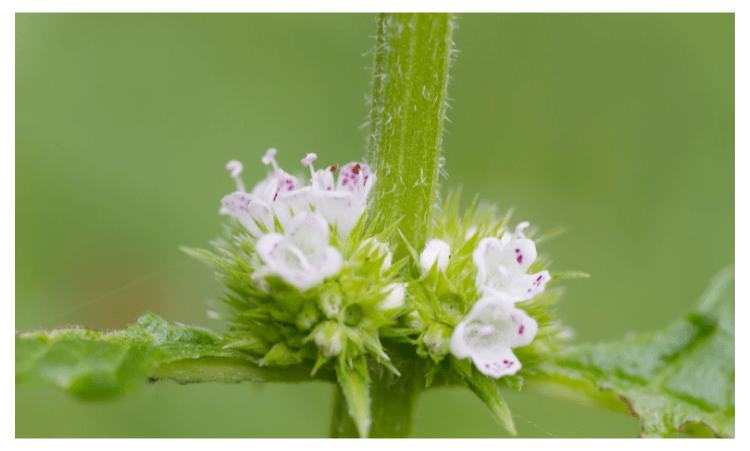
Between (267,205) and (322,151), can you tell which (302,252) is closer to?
(267,205)

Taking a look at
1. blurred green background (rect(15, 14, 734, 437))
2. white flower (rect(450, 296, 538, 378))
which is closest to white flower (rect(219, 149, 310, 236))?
white flower (rect(450, 296, 538, 378))

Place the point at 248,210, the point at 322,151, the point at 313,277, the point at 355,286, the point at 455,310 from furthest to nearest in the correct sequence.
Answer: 1. the point at 322,151
2. the point at 248,210
3. the point at 455,310
4. the point at 355,286
5. the point at 313,277

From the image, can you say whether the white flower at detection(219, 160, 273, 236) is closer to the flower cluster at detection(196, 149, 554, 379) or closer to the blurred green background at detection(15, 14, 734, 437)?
the flower cluster at detection(196, 149, 554, 379)

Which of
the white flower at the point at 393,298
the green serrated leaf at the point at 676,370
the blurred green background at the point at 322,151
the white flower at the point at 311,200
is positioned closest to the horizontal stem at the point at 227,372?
the white flower at the point at 393,298

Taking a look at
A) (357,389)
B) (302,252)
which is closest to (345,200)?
(302,252)

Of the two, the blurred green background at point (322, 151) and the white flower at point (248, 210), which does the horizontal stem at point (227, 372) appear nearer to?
the white flower at point (248, 210)

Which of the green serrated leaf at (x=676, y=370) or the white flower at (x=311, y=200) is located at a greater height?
the white flower at (x=311, y=200)
